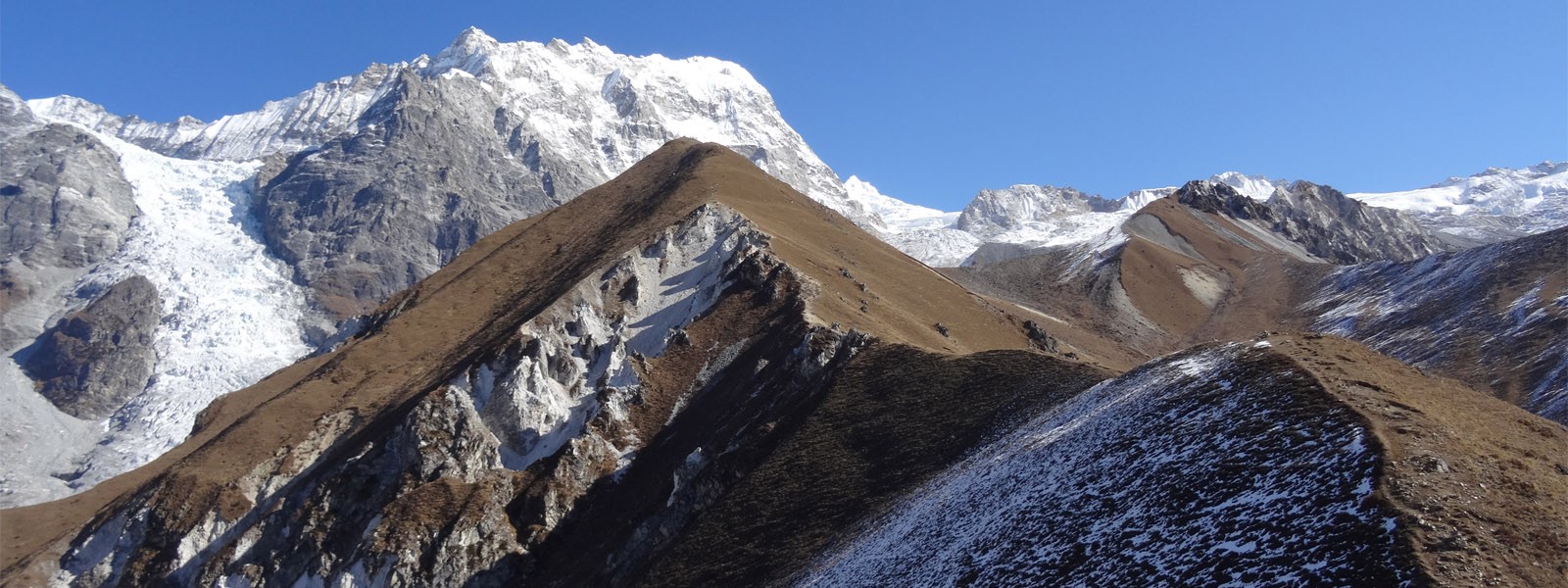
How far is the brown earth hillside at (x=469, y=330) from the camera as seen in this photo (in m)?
78.2

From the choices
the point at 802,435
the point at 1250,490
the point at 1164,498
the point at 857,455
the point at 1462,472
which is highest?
the point at 802,435

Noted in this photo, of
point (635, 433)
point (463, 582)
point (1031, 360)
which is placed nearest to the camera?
point (1031, 360)

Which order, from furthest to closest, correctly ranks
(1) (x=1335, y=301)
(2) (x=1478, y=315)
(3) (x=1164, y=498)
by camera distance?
(1) (x=1335, y=301)
(2) (x=1478, y=315)
(3) (x=1164, y=498)

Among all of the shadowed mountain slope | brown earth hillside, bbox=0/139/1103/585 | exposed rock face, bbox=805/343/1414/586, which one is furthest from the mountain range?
the shadowed mountain slope

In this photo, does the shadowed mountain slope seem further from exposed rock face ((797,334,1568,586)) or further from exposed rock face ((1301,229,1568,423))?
exposed rock face ((797,334,1568,586))

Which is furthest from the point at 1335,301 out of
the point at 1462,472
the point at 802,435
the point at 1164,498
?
the point at 1462,472

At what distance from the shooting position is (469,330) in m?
95.4

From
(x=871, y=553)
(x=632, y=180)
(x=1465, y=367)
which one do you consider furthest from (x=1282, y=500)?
(x=632, y=180)

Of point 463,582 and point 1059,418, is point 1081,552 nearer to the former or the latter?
point 1059,418

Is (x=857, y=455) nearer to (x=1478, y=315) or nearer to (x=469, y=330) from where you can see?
(x=469, y=330)

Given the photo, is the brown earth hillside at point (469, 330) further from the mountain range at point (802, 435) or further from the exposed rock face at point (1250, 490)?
the exposed rock face at point (1250, 490)

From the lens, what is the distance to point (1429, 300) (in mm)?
124250

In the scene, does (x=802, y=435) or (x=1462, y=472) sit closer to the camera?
(x=1462, y=472)

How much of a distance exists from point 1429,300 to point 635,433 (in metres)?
96.1
